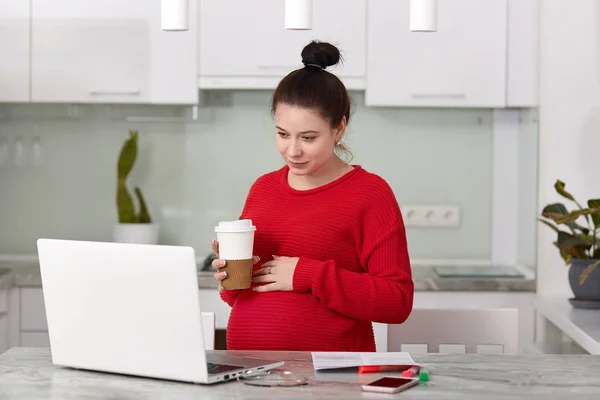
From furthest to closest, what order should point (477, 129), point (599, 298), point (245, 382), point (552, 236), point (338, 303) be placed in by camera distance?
point (477, 129) < point (552, 236) < point (599, 298) < point (338, 303) < point (245, 382)

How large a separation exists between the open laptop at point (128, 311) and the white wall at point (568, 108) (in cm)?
188

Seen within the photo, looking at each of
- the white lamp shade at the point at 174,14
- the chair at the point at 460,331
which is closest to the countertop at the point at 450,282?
the chair at the point at 460,331

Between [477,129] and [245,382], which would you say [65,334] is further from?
[477,129]

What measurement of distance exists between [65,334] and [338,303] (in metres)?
0.54

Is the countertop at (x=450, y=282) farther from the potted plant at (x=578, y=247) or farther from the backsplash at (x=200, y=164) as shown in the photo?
the backsplash at (x=200, y=164)

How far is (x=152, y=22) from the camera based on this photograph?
11.3 ft

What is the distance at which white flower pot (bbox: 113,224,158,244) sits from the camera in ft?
11.9

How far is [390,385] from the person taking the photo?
5.15 feet

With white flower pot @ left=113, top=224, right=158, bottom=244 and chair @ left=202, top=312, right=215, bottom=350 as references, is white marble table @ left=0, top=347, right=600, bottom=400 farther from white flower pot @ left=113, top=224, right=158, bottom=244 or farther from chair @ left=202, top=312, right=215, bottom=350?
white flower pot @ left=113, top=224, right=158, bottom=244

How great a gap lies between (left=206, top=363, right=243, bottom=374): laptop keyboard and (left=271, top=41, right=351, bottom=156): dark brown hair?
576 mm

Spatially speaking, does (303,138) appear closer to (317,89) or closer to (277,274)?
(317,89)

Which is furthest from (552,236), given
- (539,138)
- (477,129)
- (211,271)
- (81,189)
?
(81,189)

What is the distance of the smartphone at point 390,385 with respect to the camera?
1.54 metres

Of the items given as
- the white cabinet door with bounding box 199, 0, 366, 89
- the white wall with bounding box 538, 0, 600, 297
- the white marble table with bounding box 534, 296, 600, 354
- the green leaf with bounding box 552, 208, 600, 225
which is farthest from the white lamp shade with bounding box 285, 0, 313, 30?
the white wall with bounding box 538, 0, 600, 297
